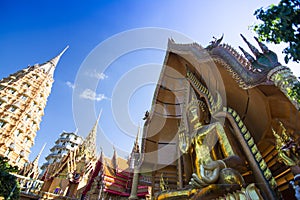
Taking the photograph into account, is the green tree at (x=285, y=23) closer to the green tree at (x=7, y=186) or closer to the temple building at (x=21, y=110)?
the green tree at (x=7, y=186)

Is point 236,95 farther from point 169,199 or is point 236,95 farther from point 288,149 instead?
Answer: point 169,199

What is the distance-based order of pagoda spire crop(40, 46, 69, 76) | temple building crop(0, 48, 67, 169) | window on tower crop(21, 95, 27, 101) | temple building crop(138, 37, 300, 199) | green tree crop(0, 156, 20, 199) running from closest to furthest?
temple building crop(138, 37, 300, 199), green tree crop(0, 156, 20, 199), temple building crop(0, 48, 67, 169), window on tower crop(21, 95, 27, 101), pagoda spire crop(40, 46, 69, 76)

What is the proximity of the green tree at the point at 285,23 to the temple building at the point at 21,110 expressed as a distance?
74.6 feet

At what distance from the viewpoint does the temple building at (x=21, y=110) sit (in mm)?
19703

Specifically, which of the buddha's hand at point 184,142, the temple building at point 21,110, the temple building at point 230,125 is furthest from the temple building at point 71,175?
the buddha's hand at point 184,142

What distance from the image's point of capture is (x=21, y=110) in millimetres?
21891

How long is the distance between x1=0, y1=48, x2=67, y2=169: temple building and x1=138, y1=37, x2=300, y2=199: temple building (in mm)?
19545

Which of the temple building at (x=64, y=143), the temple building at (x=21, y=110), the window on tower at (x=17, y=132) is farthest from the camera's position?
the temple building at (x=64, y=143)

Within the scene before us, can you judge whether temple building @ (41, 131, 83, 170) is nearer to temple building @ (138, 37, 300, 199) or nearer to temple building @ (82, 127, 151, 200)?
temple building @ (82, 127, 151, 200)

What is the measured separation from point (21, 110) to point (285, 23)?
1007 inches

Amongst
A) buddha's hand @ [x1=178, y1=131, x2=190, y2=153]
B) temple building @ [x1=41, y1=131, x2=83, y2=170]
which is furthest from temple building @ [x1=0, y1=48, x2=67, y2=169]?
buddha's hand @ [x1=178, y1=131, x2=190, y2=153]

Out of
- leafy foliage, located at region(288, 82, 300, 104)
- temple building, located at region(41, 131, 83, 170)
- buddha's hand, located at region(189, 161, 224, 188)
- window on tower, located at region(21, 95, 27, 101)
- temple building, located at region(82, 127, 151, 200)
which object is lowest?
buddha's hand, located at region(189, 161, 224, 188)

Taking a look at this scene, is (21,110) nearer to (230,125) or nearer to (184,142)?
(184,142)

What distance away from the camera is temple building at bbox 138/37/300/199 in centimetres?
241
